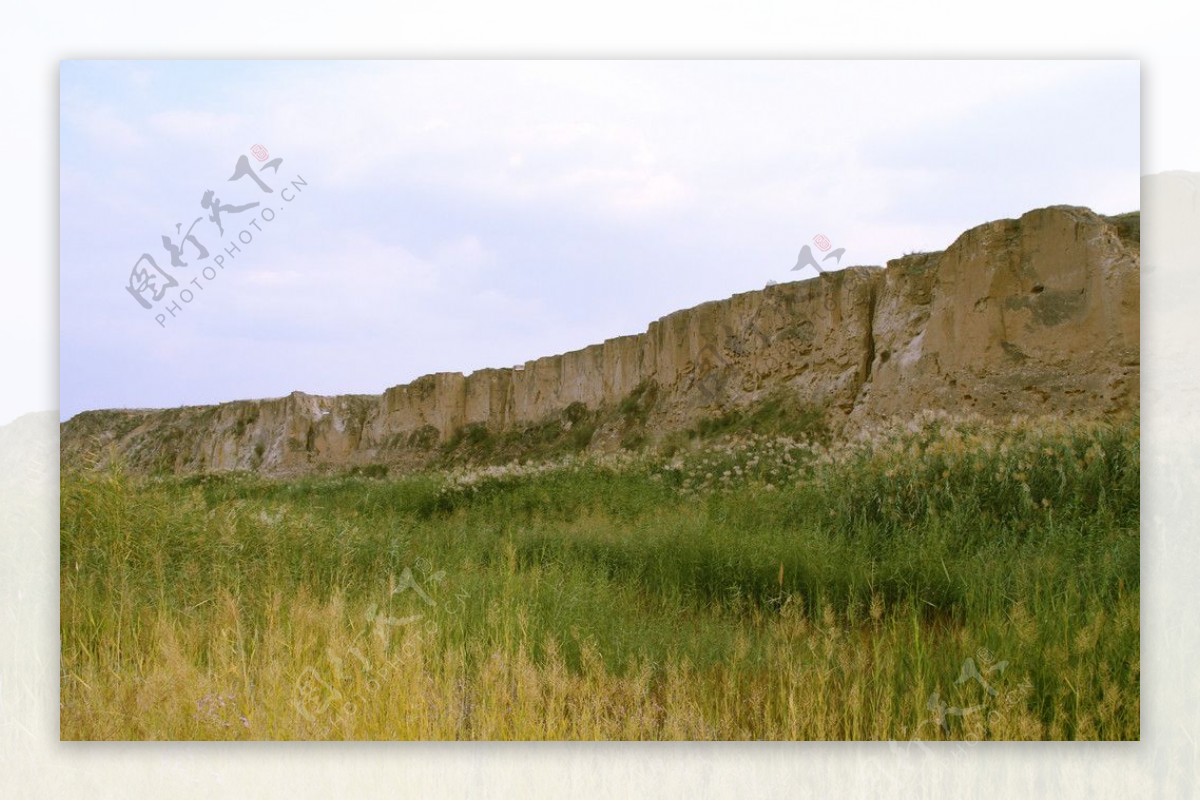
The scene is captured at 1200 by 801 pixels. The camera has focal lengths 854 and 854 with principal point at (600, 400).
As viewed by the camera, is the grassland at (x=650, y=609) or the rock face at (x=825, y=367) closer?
the grassland at (x=650, y=609)

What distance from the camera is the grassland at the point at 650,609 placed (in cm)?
312

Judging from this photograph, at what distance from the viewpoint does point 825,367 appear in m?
5.64

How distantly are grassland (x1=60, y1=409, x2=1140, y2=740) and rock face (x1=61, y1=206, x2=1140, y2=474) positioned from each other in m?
0.23

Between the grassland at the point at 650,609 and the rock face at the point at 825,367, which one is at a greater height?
the rock face at the point at 825,367

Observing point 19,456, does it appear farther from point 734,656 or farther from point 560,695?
point 734,656

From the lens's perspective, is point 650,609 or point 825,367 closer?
point 650,609

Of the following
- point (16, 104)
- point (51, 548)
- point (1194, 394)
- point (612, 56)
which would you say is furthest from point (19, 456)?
point (1194, 394)

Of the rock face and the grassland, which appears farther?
the rock face

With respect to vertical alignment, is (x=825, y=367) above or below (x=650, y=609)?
above

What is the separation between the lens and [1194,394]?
11.3 feet

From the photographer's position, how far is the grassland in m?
3.12

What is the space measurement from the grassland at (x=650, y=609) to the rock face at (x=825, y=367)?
9.1 inches

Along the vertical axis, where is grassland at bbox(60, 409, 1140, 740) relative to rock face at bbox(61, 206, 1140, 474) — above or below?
below

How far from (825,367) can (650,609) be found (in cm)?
270
